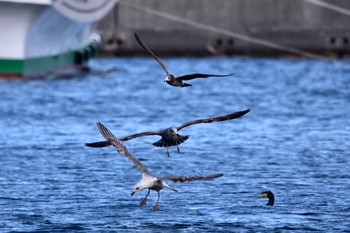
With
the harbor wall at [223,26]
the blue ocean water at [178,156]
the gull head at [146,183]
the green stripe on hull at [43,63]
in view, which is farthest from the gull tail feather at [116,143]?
the harbor wall at [223,26]

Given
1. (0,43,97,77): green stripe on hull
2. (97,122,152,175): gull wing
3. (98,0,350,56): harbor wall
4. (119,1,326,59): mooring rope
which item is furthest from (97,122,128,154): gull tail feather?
(98,0,350,56): harbor wall

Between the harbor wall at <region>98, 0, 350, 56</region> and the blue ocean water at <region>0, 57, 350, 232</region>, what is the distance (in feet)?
48.9

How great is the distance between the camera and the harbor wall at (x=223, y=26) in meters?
78.6

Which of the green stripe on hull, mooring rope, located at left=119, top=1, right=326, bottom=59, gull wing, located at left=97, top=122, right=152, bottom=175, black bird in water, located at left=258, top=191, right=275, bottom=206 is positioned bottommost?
mooring rope, located at left=119, top=1, right=326, bottom=59

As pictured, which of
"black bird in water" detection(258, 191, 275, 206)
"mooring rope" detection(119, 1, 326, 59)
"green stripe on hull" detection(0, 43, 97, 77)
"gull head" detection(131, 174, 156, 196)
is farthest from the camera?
"mooring rope" detection(119, 1, 326, 59)

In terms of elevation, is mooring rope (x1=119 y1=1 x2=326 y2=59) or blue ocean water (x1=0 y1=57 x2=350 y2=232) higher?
blue ocean water (x1=0 y1=57 x2=350 y2=232)

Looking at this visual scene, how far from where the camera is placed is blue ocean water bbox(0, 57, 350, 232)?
75.1 feet

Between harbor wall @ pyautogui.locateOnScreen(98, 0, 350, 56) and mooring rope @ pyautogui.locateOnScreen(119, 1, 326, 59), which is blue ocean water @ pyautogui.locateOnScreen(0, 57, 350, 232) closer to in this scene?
mooring rope @ pyautogui.locateOnScreen(119, 1, 326, 59)

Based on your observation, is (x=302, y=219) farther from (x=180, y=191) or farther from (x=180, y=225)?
(x=180, y=191)

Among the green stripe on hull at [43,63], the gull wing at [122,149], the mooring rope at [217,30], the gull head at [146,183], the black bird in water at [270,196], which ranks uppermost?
the gull wing at [122,149]

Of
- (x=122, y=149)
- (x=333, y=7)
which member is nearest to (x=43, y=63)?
(x=333, y=7)

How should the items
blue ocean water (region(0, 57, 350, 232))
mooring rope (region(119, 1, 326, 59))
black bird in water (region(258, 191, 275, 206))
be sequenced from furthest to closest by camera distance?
1. mooring rope (region(119, 1, 326, 59))
2. black bird in water (region(258, 191, 275, 206))
3. blue ocean water (region(0, 57, 350, 232))

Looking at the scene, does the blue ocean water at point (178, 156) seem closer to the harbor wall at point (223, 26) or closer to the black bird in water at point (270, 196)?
the black bird in water at point (270, 196)

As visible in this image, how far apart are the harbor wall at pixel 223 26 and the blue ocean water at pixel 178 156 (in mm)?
14894
